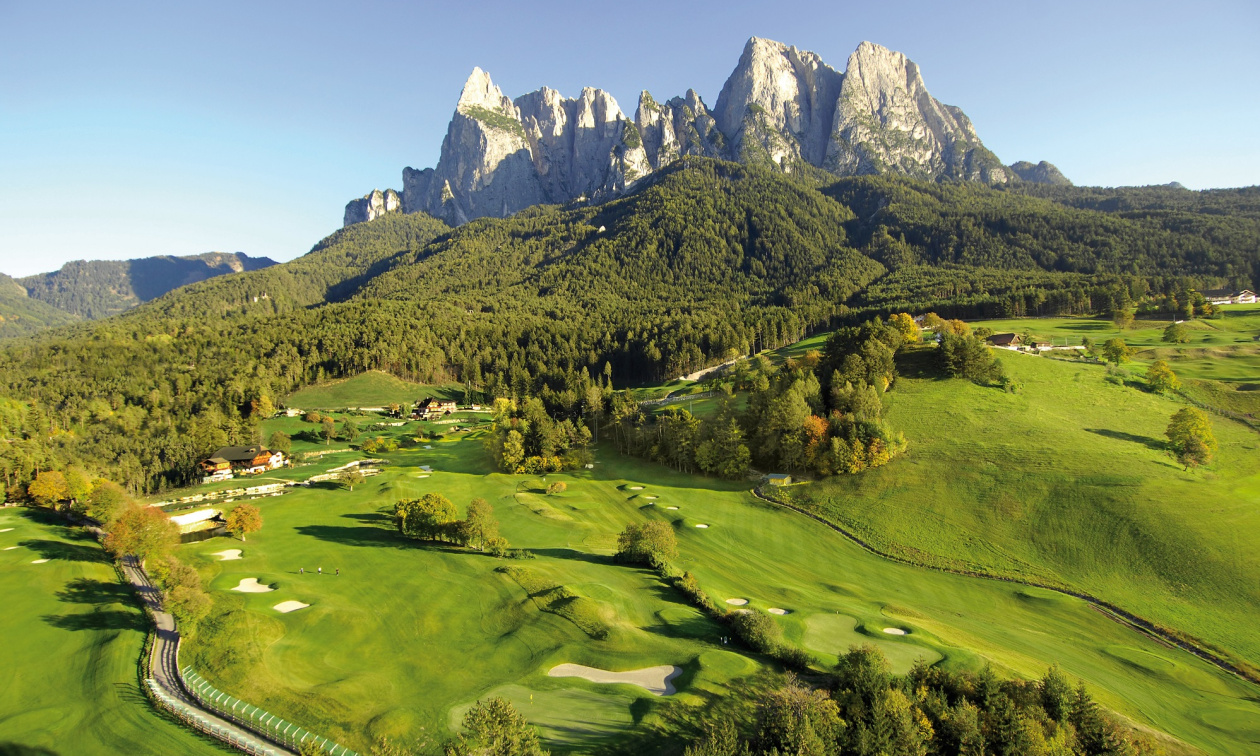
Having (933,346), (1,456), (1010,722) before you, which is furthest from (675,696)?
(1,456)

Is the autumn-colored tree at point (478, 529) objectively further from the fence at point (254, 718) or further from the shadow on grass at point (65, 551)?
the shadow on grass at point (65, 551)

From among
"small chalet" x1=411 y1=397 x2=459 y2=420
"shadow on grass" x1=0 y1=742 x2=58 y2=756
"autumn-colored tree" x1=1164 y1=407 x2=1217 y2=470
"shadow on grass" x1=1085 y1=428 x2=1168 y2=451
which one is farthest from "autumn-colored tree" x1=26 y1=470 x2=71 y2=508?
"autumn-colored tree" x1=1164 y1=407 x2=1217 y2=470

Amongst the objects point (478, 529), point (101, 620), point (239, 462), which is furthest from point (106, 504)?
point (478, 529)

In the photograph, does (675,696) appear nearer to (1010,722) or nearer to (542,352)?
(1010,722)

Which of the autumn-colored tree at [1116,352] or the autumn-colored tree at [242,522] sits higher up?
the autumn-colored tree at [1116,352]

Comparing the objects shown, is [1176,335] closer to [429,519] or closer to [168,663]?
[429,519]

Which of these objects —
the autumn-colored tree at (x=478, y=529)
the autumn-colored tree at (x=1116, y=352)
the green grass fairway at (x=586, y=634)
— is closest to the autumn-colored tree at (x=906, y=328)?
Answer: the autumn-colored tree at (x=1116, y=352)
